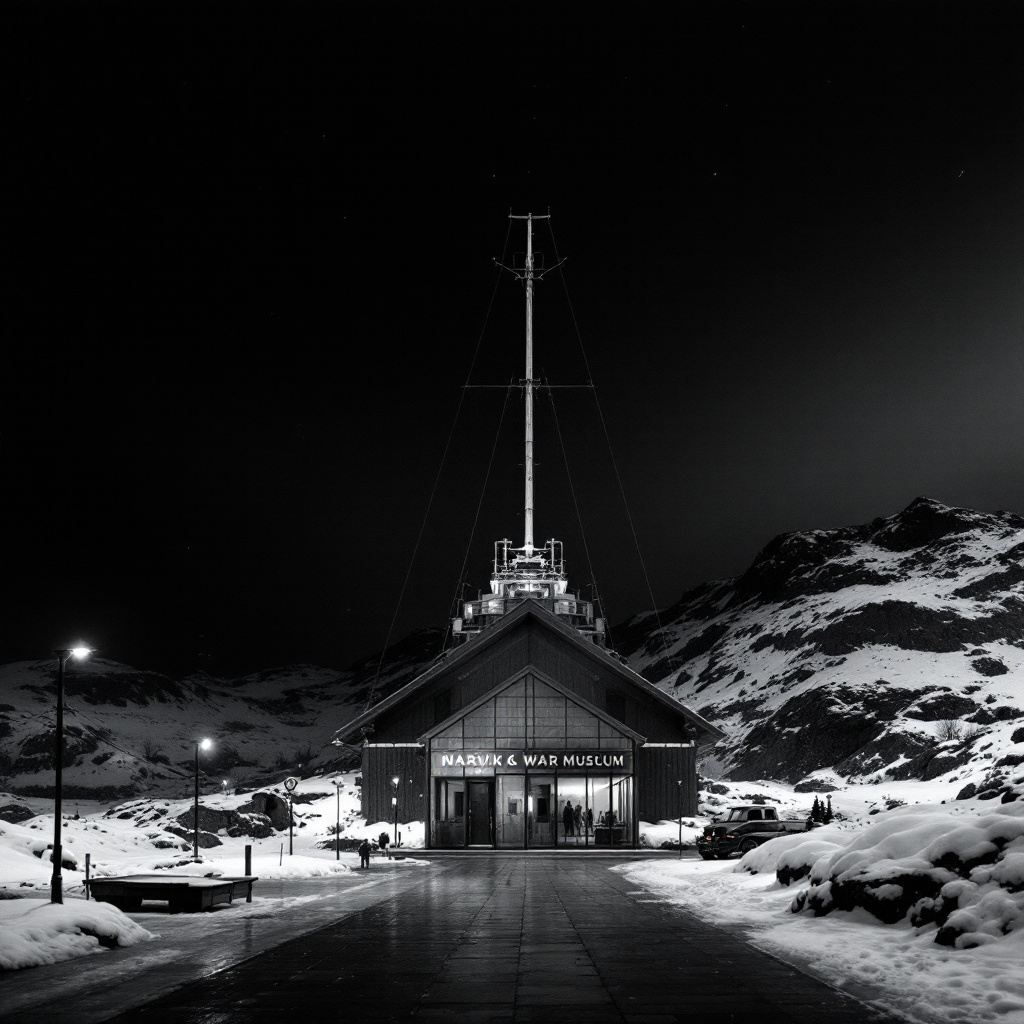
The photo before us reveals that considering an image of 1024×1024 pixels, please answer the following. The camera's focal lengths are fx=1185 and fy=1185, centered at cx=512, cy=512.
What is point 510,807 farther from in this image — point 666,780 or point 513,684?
point 666,780

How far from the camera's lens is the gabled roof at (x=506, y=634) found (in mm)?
55312

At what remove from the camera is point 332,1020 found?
10594 millimetres

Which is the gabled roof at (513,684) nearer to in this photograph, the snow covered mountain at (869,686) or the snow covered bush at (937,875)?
the snow covered mountain at (869,686)

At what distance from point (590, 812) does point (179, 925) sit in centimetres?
3440

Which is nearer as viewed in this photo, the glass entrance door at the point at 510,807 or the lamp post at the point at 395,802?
the lamp post at the point at 395,802

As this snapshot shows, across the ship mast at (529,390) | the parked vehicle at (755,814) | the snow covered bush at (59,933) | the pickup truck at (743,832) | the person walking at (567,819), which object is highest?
the ship mast at (529,390)

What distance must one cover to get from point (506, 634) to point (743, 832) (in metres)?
23.4

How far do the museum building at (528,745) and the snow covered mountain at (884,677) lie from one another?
23.6m

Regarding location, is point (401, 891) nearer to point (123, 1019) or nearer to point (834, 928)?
point (834, 928)

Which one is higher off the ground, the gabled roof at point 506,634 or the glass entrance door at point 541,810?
the gabled roof at point 506,634

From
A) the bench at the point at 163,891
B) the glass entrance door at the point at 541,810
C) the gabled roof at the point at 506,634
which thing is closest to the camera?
the bench at the point at 163,891

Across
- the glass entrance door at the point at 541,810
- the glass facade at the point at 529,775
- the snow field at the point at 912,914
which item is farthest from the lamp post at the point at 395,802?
the snow field at the point at 912,914

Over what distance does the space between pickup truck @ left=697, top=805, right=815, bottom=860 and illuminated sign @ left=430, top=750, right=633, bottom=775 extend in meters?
14.5

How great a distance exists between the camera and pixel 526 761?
A: 5122cm
